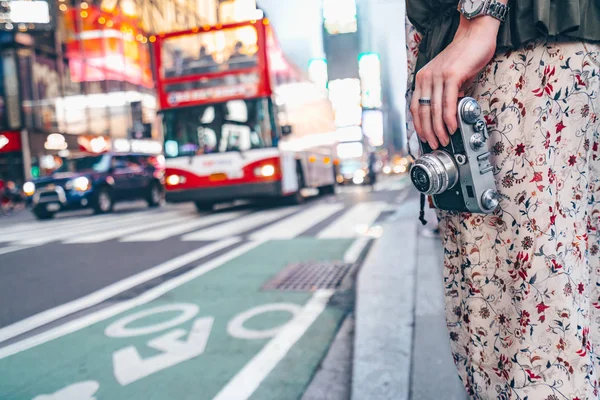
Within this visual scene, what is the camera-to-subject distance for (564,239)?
1.08 meters

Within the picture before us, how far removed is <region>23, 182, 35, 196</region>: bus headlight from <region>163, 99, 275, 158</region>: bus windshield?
647cm

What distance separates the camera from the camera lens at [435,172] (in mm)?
1088

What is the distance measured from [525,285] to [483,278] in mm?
104

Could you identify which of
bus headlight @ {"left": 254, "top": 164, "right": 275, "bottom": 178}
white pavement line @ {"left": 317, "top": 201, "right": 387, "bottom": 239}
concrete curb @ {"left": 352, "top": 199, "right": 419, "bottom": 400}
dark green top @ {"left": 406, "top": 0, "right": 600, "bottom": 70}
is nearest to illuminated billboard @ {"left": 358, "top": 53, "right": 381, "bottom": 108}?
bus headlight @ {"left": 254, "top": 164, "right": 275, "bottom": 178}

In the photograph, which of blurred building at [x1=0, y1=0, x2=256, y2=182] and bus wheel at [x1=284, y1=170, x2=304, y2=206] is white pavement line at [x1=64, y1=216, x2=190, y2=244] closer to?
blurred building at [x1=0, y1=0, x2=256, y2=182]

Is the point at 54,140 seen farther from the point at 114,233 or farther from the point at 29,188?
the point at 29,188

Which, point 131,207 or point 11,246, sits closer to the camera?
point 11,246

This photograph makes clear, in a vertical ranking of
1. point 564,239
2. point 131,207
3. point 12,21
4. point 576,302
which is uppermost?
point 12,21

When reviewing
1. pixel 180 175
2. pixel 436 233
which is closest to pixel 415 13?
pixel 436 233

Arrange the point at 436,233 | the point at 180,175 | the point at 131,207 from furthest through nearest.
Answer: the point at 131,207 < the point at 180,175 < the point at 436,233

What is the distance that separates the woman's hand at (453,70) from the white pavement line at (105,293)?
1.77m

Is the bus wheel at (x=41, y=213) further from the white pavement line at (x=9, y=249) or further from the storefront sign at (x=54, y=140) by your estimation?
the white pavement line at (x=9, y=249)

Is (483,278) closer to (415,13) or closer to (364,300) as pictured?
(415,13)

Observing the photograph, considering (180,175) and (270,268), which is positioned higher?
(180,175)
